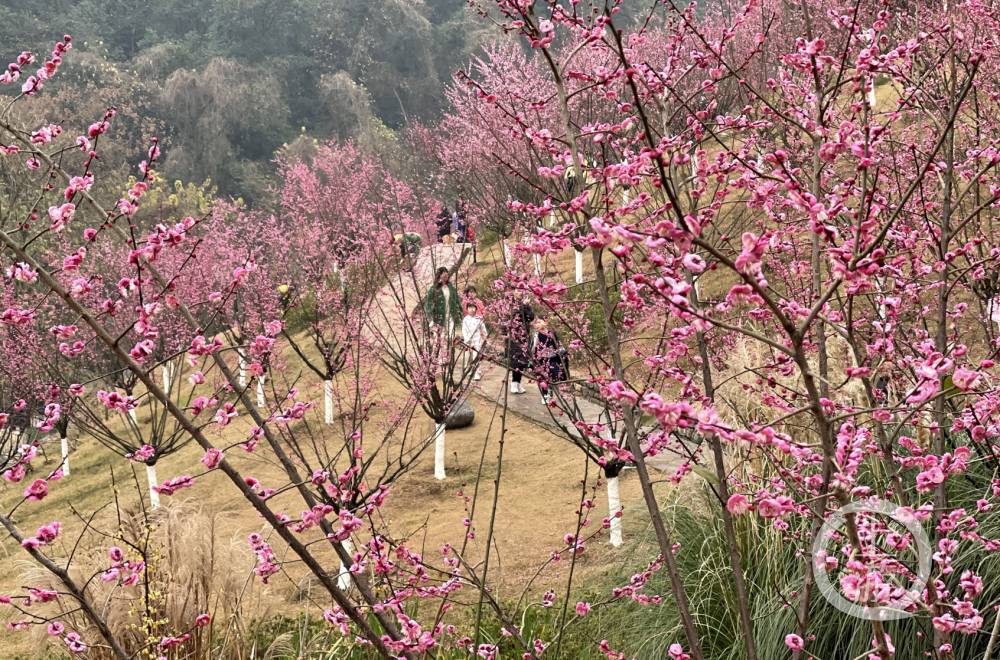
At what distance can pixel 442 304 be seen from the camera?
32.0ft

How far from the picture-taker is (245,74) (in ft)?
127

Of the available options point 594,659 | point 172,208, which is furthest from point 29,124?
point 594,659

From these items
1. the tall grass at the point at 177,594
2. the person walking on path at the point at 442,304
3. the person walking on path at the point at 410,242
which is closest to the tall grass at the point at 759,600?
the tall grass at the point at 177,594

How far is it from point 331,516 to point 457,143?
17410 mm

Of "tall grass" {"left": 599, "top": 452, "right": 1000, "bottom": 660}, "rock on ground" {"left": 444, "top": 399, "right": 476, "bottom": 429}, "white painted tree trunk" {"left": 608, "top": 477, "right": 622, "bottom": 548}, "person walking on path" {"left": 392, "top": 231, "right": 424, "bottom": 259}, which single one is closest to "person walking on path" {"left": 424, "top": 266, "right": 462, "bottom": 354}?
"person walking on path" {"left": 392, "top": 231, "right": 424, "bottom": 259}

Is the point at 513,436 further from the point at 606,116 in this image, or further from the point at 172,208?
the point at 172,208

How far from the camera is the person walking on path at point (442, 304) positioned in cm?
891

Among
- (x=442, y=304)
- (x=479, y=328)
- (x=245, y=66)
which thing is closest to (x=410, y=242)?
(x=442, y=304)

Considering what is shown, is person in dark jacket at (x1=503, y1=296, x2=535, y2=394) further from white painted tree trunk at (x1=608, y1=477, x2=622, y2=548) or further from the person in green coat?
white painted tree trunk at (x1=608, y1=477, x2=622, y2=548)

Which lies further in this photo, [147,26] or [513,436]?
[147,26]

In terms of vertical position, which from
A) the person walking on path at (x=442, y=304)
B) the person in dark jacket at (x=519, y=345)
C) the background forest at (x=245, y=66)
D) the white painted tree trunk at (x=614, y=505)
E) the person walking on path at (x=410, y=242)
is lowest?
the white painted tree trunk at (x=614, y=505)

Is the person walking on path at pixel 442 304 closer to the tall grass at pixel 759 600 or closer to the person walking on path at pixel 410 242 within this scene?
the person walking on path at pixel 410 242

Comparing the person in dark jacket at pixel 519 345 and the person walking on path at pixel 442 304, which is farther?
the person in dark jacket at pixel 519 345

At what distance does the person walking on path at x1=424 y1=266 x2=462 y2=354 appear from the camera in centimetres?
891
